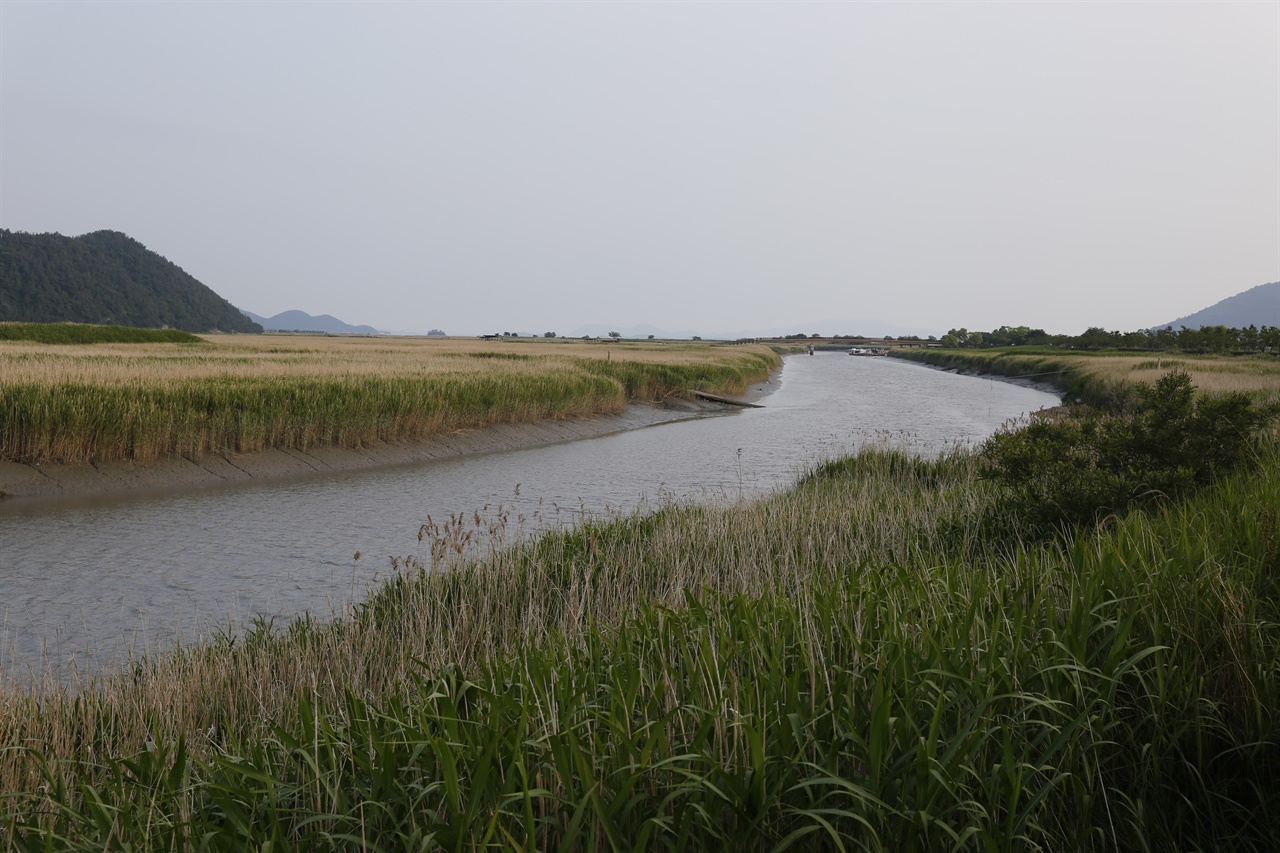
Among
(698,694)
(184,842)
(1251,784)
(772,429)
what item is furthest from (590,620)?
(772,429)

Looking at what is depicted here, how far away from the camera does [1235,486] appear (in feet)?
22.6

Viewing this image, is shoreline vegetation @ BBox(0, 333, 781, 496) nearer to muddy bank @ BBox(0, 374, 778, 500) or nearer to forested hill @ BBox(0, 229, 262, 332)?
muddy bank @ BBox(0, 374, 778, 500)

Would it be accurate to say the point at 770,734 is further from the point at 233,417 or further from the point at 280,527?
the point at 233,417

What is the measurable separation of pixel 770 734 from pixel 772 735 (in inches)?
0.8

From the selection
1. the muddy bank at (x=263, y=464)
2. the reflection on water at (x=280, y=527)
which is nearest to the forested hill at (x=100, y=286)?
the muddy bank at (x=263, y=464)

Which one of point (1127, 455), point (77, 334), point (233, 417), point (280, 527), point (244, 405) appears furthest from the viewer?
point (77, 334)

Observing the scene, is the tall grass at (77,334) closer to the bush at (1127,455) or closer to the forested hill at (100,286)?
the bush at (1127,455)

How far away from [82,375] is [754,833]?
18600 mm

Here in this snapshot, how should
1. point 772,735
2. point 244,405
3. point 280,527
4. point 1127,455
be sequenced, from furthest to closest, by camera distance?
point 244,405, point 280,527, point 1127,455, point 772,735

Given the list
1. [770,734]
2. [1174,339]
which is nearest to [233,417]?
[770,734]

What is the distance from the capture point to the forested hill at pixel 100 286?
5881 inches

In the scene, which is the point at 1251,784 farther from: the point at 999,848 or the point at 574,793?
the point at 574,793

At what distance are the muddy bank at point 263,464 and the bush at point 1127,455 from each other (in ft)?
43.5

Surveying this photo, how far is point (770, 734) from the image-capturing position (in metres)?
3.29
